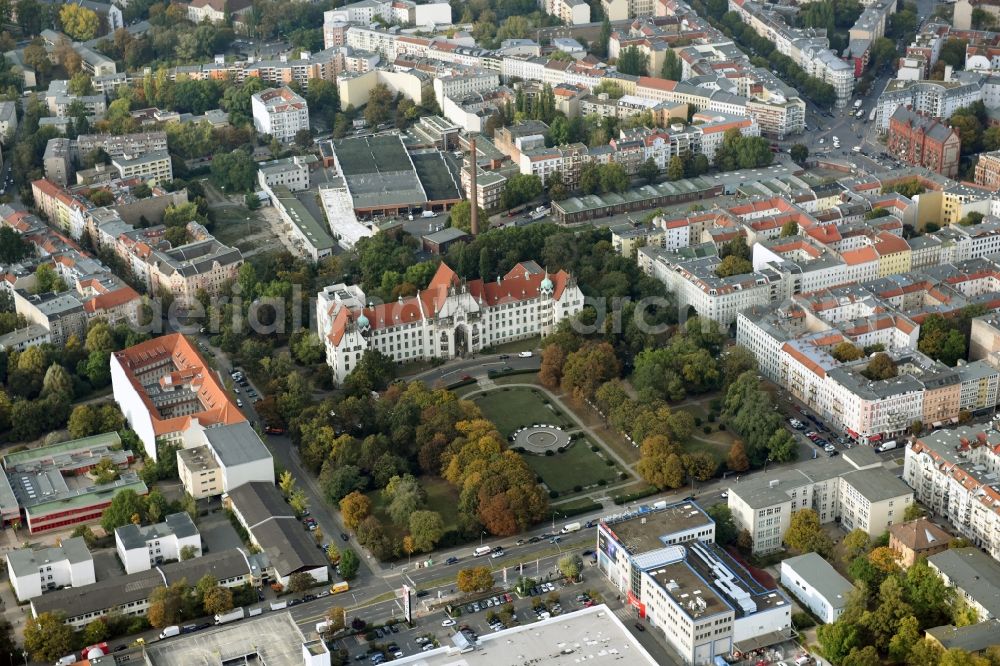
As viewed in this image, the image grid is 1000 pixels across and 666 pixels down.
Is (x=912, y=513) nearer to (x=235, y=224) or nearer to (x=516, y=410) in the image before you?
(x=516, y=410)

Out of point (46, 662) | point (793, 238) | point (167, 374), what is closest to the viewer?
point (46, 662)

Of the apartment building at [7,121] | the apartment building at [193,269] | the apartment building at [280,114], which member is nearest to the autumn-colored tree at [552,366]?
the apartment building at [193,269]

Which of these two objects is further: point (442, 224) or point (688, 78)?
point (688, 78)

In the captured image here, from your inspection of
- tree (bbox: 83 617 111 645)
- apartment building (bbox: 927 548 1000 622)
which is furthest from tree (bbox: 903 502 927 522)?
tree (bbox: 83 617 111 645)

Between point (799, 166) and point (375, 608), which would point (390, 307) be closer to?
point (375, 608)

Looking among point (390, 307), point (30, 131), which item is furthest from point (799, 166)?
point (30, 131)
